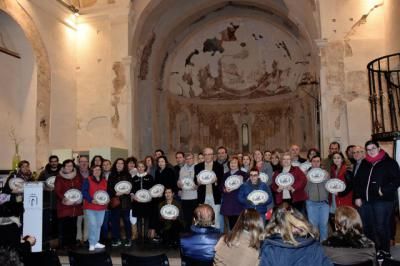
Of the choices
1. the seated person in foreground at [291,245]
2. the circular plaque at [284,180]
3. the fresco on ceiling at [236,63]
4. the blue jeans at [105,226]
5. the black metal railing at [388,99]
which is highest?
the fresco on ceiling at [236,63]

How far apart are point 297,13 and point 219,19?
4.99 meters

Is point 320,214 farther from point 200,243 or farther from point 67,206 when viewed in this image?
point 67,206

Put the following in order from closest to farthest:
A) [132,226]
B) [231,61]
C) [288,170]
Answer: [288,170], [132,226], [231,61]

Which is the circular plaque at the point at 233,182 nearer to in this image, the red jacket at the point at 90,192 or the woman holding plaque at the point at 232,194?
the woman holding plaque at the point at 232,194

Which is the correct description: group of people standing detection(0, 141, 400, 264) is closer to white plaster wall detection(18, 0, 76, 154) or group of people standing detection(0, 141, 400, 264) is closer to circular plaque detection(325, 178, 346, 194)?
circular plaque detection(325, 178, 346, 194)

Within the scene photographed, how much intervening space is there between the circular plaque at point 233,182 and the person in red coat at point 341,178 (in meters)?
1.71

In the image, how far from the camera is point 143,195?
8.17 metres

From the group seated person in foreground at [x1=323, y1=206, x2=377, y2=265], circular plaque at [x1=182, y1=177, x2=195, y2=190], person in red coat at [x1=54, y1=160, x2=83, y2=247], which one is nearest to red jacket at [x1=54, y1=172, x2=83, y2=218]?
person in red coat at [x1=54, y1=160, x2=83, y2=247]

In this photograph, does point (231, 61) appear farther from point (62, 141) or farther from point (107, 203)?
point (107, 203)

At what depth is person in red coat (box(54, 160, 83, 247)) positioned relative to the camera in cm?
812

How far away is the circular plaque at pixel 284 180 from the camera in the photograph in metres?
7.23

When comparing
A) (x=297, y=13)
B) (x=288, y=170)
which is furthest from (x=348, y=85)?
(x=288, y=170)

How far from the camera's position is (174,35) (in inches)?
755

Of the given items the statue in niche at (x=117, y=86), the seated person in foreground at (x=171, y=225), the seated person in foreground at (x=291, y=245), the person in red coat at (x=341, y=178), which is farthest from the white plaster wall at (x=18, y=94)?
the seated person in foreground at (x=291, y=245)
